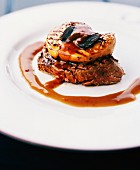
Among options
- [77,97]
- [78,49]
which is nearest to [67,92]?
[77,97]

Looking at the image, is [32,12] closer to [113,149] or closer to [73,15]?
[73,15]

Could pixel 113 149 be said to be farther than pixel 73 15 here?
No

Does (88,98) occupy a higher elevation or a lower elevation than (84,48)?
lower

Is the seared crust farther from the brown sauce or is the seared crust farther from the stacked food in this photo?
the brown sauce

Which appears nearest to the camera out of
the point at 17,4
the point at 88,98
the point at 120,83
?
the point at 88,98

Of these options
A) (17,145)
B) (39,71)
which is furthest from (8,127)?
(39,71)
